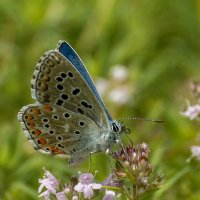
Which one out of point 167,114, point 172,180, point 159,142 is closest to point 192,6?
point 167,114

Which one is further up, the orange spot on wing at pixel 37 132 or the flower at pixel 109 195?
the orange spot on wing at pixel 37 132

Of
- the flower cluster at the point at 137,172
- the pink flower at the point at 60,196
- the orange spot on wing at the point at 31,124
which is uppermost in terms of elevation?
the orange spot on wing at the point at 31,124

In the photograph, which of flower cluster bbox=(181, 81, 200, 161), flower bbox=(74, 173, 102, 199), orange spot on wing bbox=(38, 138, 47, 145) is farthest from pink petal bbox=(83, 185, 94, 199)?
flower cluster bbox=(181, 81, 200, 161)

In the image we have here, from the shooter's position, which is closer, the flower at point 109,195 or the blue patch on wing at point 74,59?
the flower at point 109,195

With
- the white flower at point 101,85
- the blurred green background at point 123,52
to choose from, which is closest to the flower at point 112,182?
the blurred green background at point 123,52

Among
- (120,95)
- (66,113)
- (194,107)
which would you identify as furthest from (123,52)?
(66,113)

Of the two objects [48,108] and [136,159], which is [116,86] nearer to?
[48,108]

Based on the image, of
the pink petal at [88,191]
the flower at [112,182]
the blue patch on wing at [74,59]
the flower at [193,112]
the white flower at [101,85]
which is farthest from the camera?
the white flower at [101,85]

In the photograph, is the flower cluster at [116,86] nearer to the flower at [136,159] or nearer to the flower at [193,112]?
the flower at [193,112]
